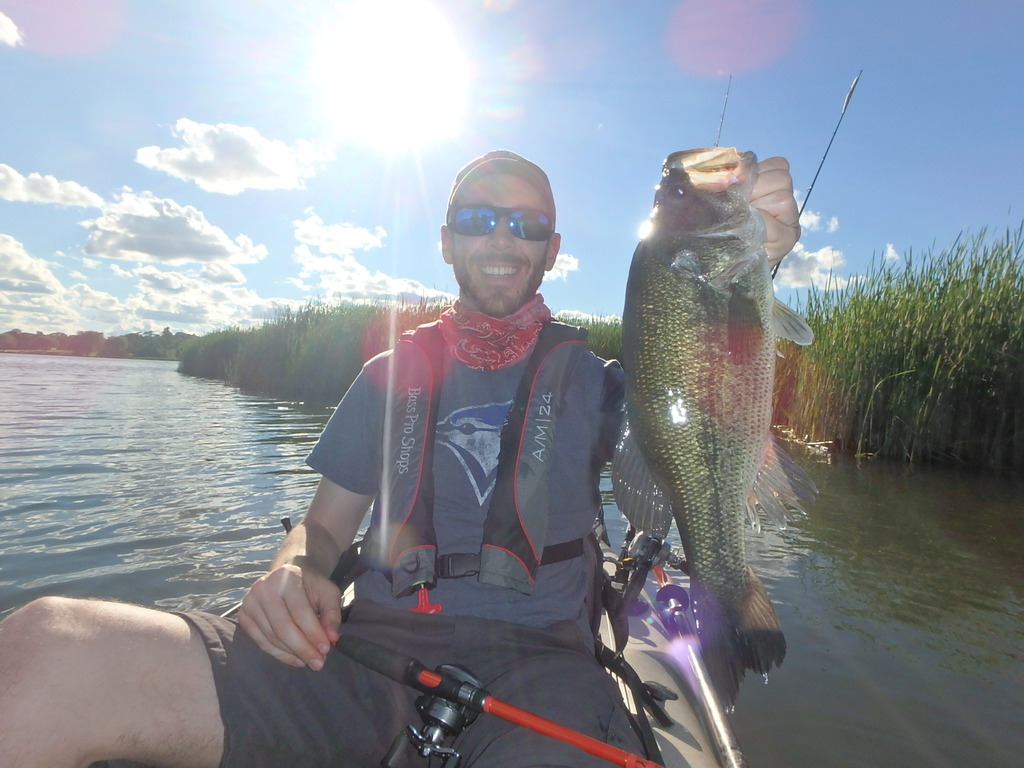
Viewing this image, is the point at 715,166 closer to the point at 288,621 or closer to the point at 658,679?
the point at 288,621

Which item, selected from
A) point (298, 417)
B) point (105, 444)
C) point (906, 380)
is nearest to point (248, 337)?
point (298, 417)

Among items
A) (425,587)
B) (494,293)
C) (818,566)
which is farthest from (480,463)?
(818,566)

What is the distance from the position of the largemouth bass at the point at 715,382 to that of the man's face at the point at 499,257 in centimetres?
81

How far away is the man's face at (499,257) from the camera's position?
266 cm

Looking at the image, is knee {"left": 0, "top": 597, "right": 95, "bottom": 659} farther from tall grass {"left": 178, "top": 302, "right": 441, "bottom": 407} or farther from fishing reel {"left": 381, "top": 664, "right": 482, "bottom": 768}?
tall grass {"left": 178, "top": 302, "right": 441, "bottom": 407}

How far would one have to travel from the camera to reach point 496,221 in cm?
267

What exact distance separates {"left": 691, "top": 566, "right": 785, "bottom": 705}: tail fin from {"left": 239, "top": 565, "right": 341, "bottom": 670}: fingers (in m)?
1.10

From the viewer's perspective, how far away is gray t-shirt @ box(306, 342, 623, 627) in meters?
2.09

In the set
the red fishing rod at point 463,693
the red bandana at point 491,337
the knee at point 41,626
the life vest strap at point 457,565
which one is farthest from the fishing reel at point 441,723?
the red bandana at point 491,337

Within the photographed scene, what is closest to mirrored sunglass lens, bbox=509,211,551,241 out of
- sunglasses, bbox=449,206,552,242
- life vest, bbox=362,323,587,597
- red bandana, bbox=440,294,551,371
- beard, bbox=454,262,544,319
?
sunglasses, bbox=449,206,552,242

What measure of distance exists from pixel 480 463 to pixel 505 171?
1319 millimetres

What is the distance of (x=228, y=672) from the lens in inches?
68.5

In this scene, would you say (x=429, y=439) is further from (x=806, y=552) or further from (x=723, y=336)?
(x=806, y=552)

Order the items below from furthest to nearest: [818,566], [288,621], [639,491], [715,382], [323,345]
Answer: [323,345], [818,566], [639,491], [715,382], [288,621]
